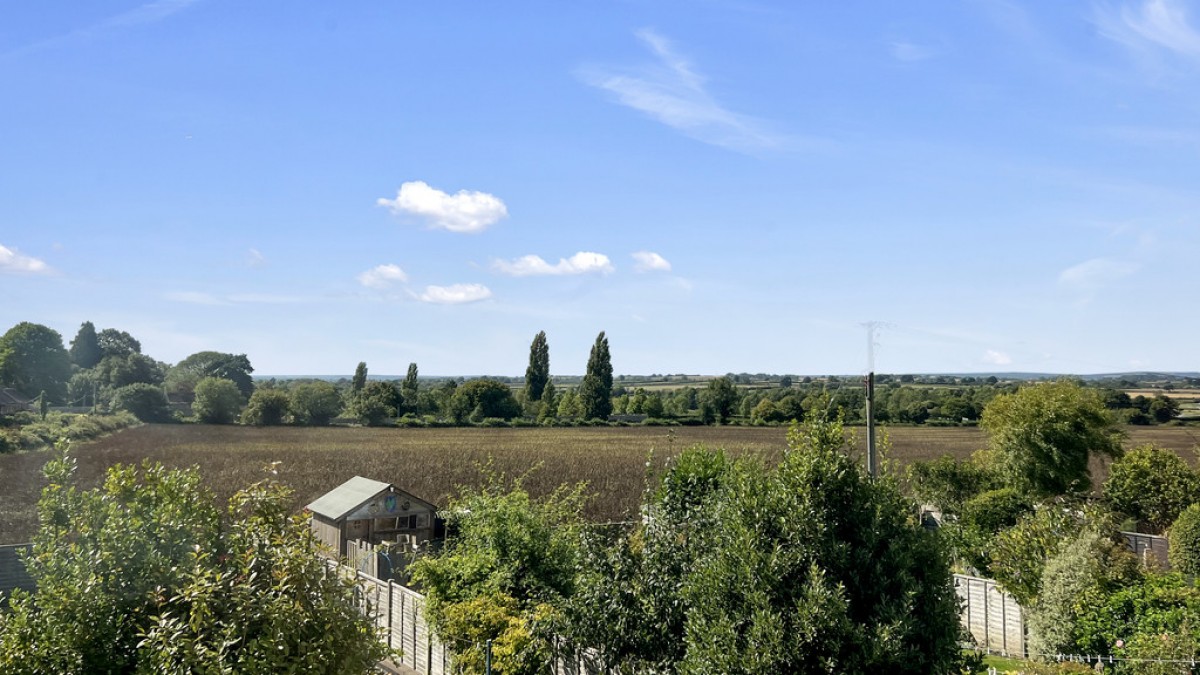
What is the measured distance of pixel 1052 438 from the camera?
33.6m

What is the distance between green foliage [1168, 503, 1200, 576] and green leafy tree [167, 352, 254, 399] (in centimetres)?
8767

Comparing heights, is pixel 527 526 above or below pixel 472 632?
above

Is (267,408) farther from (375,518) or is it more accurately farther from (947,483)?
(947,483)

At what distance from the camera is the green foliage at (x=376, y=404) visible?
85.5 m

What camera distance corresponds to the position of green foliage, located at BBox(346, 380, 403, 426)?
281ft

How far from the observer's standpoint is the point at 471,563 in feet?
46.1

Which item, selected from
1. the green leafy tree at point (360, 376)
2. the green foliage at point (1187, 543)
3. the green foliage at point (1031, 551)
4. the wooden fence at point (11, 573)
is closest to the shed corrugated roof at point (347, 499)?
the wooden fence at point (11, 573)

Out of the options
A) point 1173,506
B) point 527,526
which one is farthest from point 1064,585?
point 1173,506

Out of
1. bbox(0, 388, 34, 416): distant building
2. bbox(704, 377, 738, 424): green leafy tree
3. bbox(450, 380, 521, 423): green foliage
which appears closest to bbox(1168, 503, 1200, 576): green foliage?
bbox(0, 388, 34, 416): distant building

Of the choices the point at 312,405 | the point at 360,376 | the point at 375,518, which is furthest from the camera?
the point at 360,376

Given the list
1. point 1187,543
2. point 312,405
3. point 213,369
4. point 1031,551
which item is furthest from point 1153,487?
point 213,369

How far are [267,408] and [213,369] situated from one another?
34.6 meters

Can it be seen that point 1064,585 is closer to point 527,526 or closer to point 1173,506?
point 527,526

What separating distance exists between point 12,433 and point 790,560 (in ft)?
130
